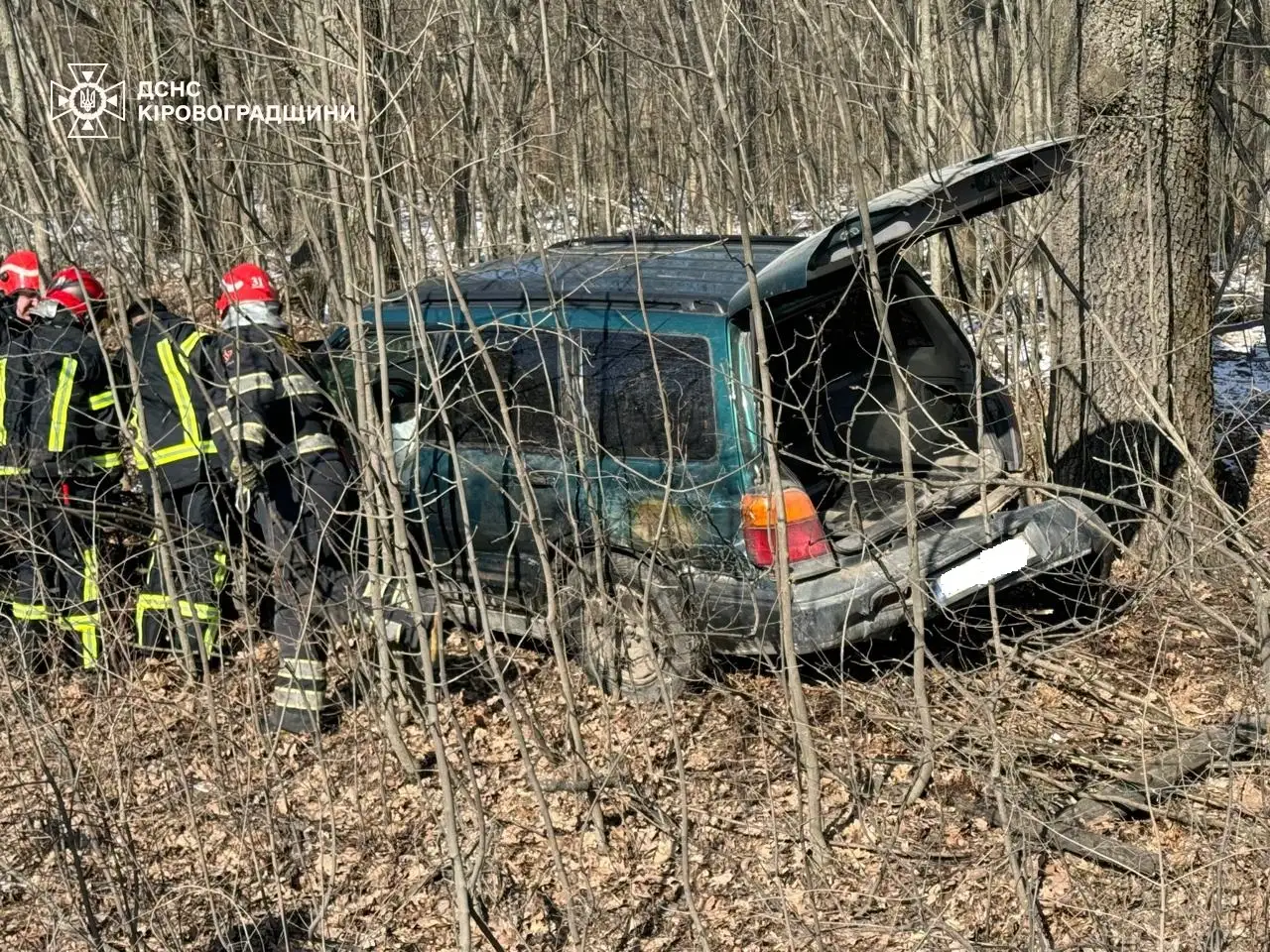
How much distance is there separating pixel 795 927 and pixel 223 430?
287 cm

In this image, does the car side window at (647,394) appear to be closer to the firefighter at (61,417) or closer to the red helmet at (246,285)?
the red helmet at (246,285)

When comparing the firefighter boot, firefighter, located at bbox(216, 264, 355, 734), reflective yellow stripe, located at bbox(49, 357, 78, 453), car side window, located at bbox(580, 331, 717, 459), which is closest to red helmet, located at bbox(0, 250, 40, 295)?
reflective yellow stripe, located at bbox(49, 357, 78, 453)

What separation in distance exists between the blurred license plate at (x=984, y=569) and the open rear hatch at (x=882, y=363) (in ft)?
0.86

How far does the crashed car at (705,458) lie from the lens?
15.4 ft

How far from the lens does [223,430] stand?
5.20 metres

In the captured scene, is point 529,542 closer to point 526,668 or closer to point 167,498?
point 526,668

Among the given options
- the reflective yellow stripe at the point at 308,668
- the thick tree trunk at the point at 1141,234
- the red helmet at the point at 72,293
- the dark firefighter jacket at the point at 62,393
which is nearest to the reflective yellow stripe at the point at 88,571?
the dark firefighter jacket at the point at 62,393

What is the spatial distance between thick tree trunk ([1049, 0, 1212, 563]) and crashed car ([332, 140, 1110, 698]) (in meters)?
0.80

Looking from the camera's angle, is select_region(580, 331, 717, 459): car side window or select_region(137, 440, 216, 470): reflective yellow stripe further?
select_region(137, 440, 216, 470): reflective yellow stripe

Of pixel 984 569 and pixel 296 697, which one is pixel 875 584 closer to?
pixel 984 569

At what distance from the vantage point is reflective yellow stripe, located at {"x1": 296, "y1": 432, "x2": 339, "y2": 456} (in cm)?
534

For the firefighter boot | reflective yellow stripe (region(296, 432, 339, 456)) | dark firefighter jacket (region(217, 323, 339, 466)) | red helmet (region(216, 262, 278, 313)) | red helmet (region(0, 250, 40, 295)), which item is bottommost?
the firefighter boot

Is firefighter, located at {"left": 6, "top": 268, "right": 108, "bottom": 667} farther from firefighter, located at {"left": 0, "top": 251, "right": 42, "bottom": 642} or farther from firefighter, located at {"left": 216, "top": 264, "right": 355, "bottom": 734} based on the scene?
firefighter, located at {"left": 216, "top": 264, "right": 355, "bottom": 734}

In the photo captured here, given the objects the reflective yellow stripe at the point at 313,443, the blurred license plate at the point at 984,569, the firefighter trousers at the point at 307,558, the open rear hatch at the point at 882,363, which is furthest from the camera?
the reflective yellow stripe at the point at 313,443
